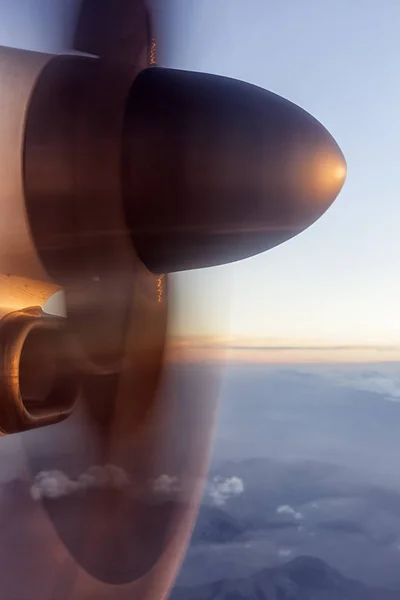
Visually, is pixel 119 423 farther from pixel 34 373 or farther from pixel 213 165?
pixel 213 165

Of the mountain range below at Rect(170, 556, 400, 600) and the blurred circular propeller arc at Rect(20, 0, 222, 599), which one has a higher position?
the blurred circular propeller arc at Rect(20, 0, 222, 599)

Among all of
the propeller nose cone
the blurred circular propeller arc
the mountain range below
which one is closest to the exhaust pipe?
the blurred circular propeller arc

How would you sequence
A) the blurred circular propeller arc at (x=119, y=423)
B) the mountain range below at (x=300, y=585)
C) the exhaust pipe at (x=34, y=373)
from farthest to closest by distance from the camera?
the mountain range below at (x=300, y=585)
the blurred circular propeller arc at (x=119, y=423)
the exhaust pipe at (x=34, y=373)

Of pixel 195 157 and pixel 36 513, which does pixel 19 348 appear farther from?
pixel 195 157

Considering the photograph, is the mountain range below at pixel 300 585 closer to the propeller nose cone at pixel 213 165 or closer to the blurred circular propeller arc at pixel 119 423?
the blurred circular propeller arc at pixel 119 423

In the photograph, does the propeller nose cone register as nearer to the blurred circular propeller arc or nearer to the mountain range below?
the blurred circular propeller arc

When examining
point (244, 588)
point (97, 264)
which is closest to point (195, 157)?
point (97, 264)

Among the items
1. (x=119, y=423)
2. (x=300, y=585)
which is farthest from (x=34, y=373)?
(x=300, y=585)

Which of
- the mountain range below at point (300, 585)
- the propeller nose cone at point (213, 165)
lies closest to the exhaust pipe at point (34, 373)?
the propeller nose cone at point (213, 165)
